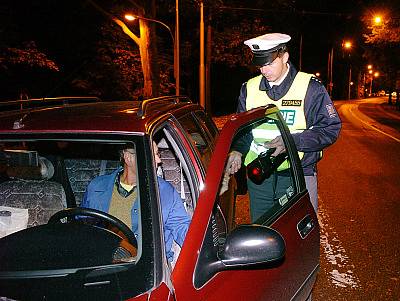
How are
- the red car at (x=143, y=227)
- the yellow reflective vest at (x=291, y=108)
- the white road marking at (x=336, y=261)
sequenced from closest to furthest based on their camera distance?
the red car at (x=143, y=227) → the yellow reflective vest at (x=291, y=108) → the white road marking at (x=336, y=261)

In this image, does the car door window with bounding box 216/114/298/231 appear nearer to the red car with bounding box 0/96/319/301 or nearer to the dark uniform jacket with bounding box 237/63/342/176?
the red car with bounding box 0/96/319/301

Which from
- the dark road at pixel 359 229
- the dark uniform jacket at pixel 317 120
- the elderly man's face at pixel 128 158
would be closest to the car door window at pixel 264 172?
the dark uniform jacket at pixel 317 120

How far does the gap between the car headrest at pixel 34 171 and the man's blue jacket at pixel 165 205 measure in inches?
11.6

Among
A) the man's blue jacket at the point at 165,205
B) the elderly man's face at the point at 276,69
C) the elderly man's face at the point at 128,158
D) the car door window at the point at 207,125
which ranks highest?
the elderly man's face at the point at 276,69

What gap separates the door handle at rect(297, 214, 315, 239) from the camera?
9.21ft

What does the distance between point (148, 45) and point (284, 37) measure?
1810 cm

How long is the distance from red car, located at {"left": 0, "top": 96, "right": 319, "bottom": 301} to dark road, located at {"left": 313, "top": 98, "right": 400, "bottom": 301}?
1588mm

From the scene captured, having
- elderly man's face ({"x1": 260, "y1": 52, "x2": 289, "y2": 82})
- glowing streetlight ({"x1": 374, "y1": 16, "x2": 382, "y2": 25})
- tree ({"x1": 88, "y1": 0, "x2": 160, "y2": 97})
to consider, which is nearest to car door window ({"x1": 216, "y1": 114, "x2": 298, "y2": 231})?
elderly man's face ({"x1": 260, "y1": 52, "x2": 289, "y2": 82})

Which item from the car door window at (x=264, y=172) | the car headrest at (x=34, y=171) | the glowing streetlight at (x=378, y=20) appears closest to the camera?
the car headrest at (x=34, y=171)

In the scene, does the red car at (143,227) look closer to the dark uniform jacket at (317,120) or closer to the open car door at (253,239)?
the open car door at (253,239)

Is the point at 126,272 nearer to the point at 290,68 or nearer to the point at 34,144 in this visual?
the point at 34,144

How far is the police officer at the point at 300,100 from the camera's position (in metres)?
3.45

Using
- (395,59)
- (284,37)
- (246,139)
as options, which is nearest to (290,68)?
(284,37)

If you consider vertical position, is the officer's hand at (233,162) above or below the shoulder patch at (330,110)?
below
